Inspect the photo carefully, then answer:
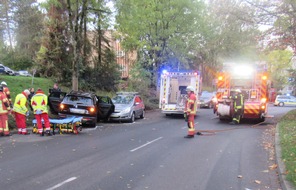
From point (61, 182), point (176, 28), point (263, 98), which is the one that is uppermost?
point (176, 28)

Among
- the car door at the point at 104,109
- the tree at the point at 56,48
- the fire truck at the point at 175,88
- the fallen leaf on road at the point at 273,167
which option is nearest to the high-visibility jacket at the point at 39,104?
the car door at the point at 104,109

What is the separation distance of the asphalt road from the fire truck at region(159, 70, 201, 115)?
7689 millimetres

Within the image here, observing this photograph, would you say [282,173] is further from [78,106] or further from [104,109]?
[104,109]

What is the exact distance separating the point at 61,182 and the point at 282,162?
489 cm

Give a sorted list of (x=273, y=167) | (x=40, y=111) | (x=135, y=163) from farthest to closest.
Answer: (x=40, y=111) < (x=135, y=163) < (x=273, y=167)

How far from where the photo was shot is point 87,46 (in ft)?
82.0

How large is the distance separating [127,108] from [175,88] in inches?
193

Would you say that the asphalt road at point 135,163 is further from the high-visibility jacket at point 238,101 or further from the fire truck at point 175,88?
the fire truck at point 175,88

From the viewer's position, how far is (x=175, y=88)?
2031 centimetres

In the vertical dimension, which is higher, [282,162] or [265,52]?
[265,52]

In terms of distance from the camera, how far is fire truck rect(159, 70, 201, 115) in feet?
63.0

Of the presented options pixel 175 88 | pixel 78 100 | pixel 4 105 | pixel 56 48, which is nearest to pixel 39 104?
pixel 4 105

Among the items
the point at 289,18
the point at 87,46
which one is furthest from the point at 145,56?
the point at 289,18

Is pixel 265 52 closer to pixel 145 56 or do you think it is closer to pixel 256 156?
pixel 256 156
